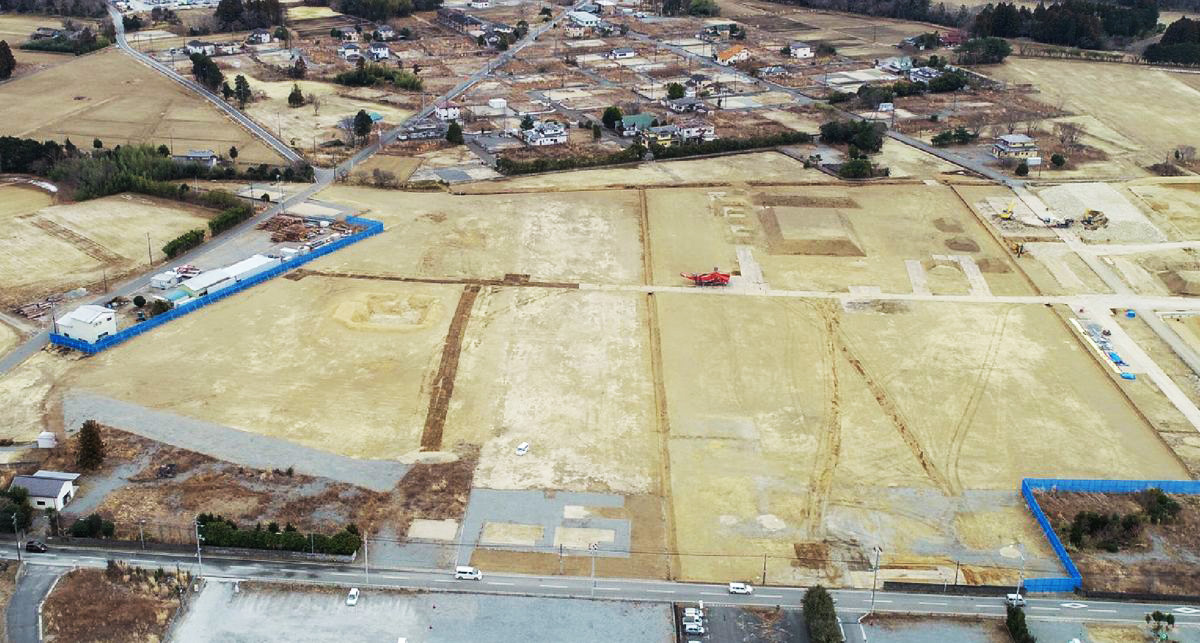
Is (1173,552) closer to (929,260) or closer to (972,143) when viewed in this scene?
(929,260)

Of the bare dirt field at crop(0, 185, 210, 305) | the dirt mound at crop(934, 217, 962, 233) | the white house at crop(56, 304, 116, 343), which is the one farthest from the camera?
the dirt mound at crop(934, 217, 962, 233)

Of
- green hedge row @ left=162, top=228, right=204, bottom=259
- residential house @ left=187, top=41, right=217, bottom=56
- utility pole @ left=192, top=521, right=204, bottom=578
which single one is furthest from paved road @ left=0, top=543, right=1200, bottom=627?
residential house @ left=187, top=41, right=217, bottom=56

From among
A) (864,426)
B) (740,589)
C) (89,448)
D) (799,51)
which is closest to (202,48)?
(799,51)

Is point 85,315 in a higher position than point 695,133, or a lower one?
lower

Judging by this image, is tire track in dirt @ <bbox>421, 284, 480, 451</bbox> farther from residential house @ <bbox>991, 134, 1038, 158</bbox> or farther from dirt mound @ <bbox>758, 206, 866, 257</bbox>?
residential house @ <bbox>991, 134, 1038, 158</bbox>

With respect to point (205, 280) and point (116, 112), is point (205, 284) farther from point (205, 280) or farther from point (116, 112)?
point (116, 112)

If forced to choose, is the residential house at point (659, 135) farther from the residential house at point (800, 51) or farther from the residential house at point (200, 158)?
the residential house at point (800, 51)

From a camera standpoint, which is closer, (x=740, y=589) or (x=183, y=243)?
(x=740, y=589)
